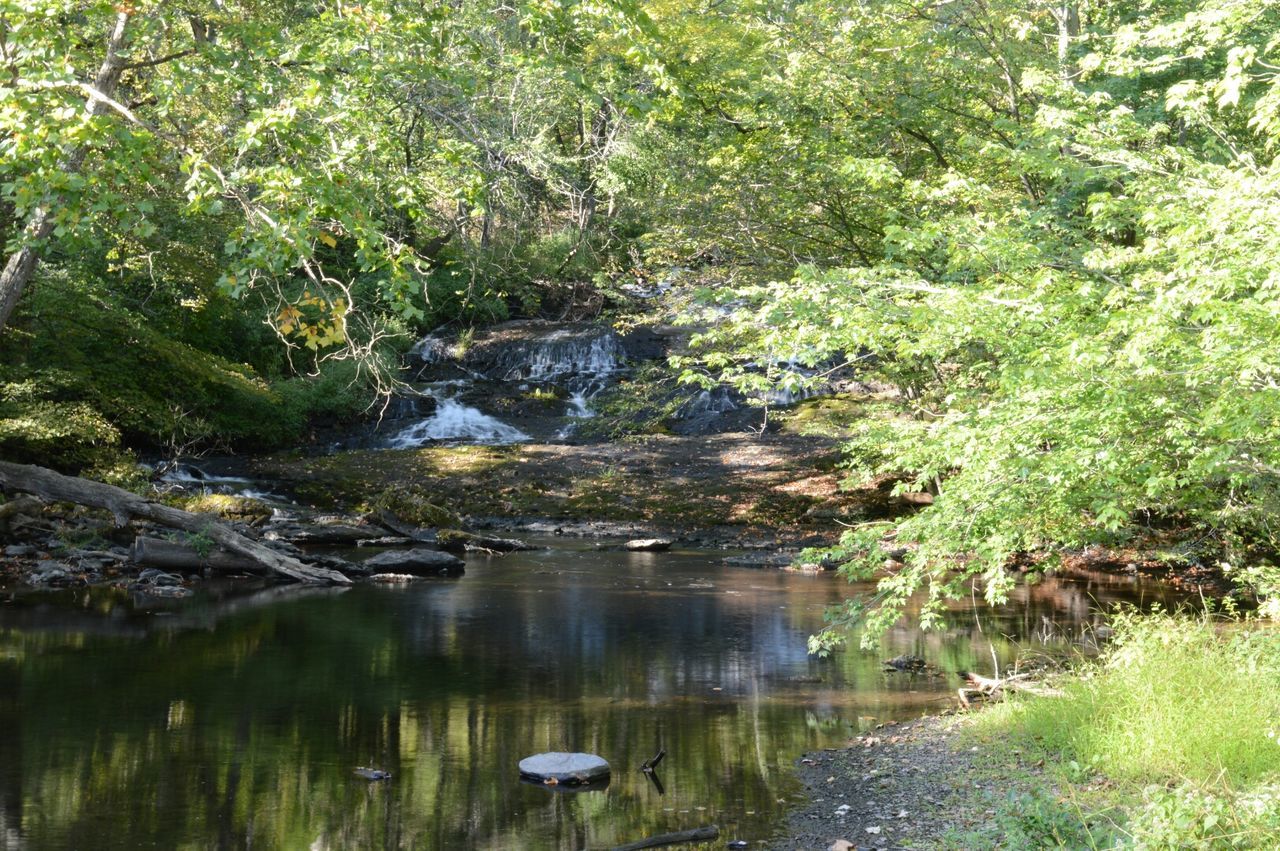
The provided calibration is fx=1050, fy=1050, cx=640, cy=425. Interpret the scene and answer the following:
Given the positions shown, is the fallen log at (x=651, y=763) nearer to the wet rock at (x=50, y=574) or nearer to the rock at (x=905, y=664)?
the rock at (x=905, y=664)

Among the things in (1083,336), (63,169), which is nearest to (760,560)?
(1083,336)

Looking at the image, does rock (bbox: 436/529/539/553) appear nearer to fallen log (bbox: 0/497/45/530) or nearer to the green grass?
fallen log (bbox: 0/497/45/530)

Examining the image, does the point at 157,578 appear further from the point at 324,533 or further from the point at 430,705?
the point at 430,705

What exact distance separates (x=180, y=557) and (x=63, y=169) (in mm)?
9755

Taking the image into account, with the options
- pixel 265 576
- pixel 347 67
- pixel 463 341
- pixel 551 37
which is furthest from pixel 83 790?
pixel 463 341

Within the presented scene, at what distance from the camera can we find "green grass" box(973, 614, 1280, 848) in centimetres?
410

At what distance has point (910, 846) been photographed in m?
5.49

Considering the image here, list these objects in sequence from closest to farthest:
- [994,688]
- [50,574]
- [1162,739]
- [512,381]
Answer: [1162,739]
[994,688]
[50,574]
[512,381]

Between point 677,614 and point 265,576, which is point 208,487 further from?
point 677,614

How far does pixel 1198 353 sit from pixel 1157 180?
6.96 feet

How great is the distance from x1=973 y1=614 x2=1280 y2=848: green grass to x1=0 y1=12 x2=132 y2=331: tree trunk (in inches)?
264

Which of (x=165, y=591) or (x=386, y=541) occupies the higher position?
(x=386, y=541)

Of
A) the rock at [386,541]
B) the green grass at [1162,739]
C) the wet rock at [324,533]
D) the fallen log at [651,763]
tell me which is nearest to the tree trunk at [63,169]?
the fallen log at [651,763]

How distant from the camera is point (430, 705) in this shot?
9039 mm
